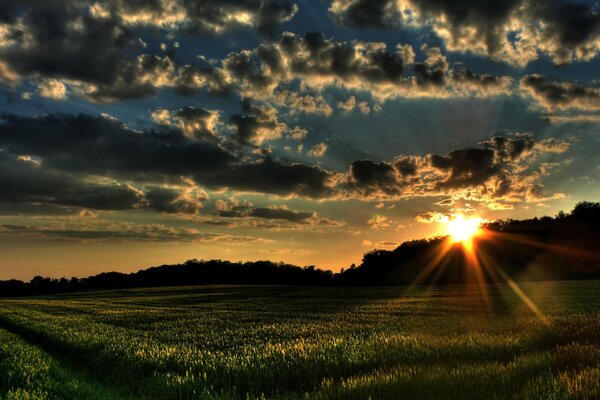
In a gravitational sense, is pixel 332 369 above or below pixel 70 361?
above

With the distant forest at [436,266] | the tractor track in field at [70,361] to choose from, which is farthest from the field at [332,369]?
the distant forest at [436,266]

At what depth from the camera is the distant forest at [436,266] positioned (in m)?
115

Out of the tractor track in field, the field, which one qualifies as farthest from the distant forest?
the field

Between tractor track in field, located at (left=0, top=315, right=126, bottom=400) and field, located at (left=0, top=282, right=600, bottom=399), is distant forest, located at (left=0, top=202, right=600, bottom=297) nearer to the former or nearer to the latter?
tractor track in field, located at (left=0, top=315, right=126, bottom=400)

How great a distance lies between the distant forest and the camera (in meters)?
115

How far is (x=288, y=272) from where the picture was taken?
5512 inches

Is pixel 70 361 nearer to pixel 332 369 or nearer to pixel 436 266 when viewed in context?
pixel 332 369

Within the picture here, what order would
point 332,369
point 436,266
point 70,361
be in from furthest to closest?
1. point 436,266
2. point 70,361
3. point 332,369

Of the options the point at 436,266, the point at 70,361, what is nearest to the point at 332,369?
the point at 70,361

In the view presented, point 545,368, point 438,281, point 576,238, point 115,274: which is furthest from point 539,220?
point 545,368

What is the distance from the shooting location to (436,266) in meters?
136

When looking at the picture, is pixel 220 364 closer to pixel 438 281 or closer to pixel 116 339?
pixel 116 339

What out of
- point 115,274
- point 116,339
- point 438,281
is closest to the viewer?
point 116,339

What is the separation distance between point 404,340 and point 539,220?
141789 mm
